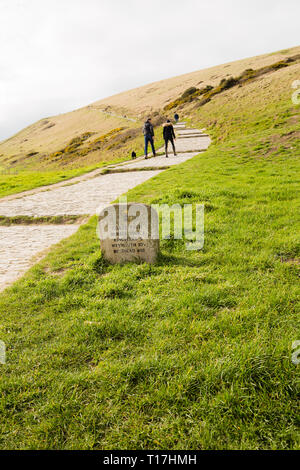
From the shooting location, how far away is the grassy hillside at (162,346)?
2.19 m

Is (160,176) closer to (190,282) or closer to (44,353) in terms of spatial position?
(190,282)

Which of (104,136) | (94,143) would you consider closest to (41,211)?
(94,143)

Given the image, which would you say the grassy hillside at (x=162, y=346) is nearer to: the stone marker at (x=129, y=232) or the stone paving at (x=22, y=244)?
the stone marker at (x=129, y=232)

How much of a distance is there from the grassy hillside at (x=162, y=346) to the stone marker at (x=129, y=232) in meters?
0.26

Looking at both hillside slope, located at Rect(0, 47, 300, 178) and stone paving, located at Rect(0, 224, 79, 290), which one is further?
hillside slope, located at Rect(0, 47, 300, 178)

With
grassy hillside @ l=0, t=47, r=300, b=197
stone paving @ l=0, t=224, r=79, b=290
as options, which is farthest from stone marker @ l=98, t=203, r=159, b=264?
grassy hillside @ l=0, t=47, r=300, b=197

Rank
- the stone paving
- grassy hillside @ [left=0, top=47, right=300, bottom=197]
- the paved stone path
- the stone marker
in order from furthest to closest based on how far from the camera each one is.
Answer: grassy hillside @ [left=0, top=47, right=300, bottom=197] < the paved stone path < the stone paving < the stone marker

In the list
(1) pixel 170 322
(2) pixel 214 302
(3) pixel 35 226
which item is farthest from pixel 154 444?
(3) pixel 35 226

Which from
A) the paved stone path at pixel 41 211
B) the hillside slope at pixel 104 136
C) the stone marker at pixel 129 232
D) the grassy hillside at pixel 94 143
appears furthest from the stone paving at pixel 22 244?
the hillside slope at pixel 104 136

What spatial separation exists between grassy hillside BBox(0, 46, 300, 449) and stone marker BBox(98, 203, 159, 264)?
0.84 feet

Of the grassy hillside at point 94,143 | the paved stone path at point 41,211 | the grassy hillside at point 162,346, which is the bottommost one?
the grassy hillside at point 162,346

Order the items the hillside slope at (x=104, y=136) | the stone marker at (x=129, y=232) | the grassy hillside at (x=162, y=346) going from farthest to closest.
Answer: the hillside slope at (x=104, y=136) < the stone marker at (x=129, y=232) < the grassy hillside at (x=162, y=346)

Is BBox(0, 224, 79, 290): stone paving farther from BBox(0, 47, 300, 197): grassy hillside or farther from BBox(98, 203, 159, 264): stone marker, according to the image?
BBox(0, 47, 300, 197): grassy hillside

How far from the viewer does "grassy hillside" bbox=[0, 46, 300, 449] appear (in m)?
2.19
